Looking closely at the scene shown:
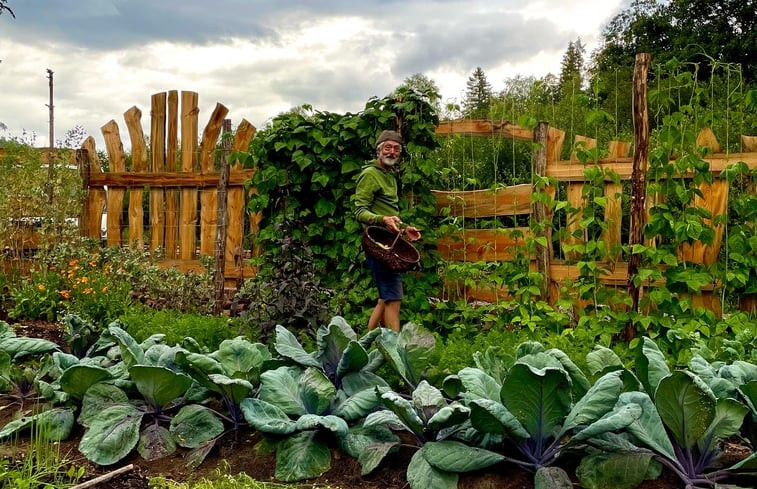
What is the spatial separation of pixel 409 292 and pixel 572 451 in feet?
10.8

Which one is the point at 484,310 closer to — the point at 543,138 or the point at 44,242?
the point at 543,138

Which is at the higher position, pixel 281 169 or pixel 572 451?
pixel 281 169

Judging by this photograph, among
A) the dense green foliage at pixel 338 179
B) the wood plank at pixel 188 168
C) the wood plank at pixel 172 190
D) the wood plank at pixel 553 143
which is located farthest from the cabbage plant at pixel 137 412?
the wood plank at pixel 172 190

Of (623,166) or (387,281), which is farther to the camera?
(623,166)

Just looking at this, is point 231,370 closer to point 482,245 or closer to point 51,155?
point 482,245

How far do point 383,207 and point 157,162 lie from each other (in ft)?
13.6

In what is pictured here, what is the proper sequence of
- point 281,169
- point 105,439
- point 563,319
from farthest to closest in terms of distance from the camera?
point 281,169, point 563,319, point 105,439

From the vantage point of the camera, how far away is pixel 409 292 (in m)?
5.77

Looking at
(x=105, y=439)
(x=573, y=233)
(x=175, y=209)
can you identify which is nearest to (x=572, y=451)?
(x=105, y=439)

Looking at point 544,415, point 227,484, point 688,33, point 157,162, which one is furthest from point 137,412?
point 688,33

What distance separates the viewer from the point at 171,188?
788 centimetres

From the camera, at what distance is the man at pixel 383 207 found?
4.83 metres

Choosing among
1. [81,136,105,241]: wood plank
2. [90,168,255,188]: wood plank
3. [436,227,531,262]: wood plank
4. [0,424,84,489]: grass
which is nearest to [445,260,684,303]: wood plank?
[436,227,531,262]: wood plank

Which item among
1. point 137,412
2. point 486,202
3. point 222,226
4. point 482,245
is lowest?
point 137,412
